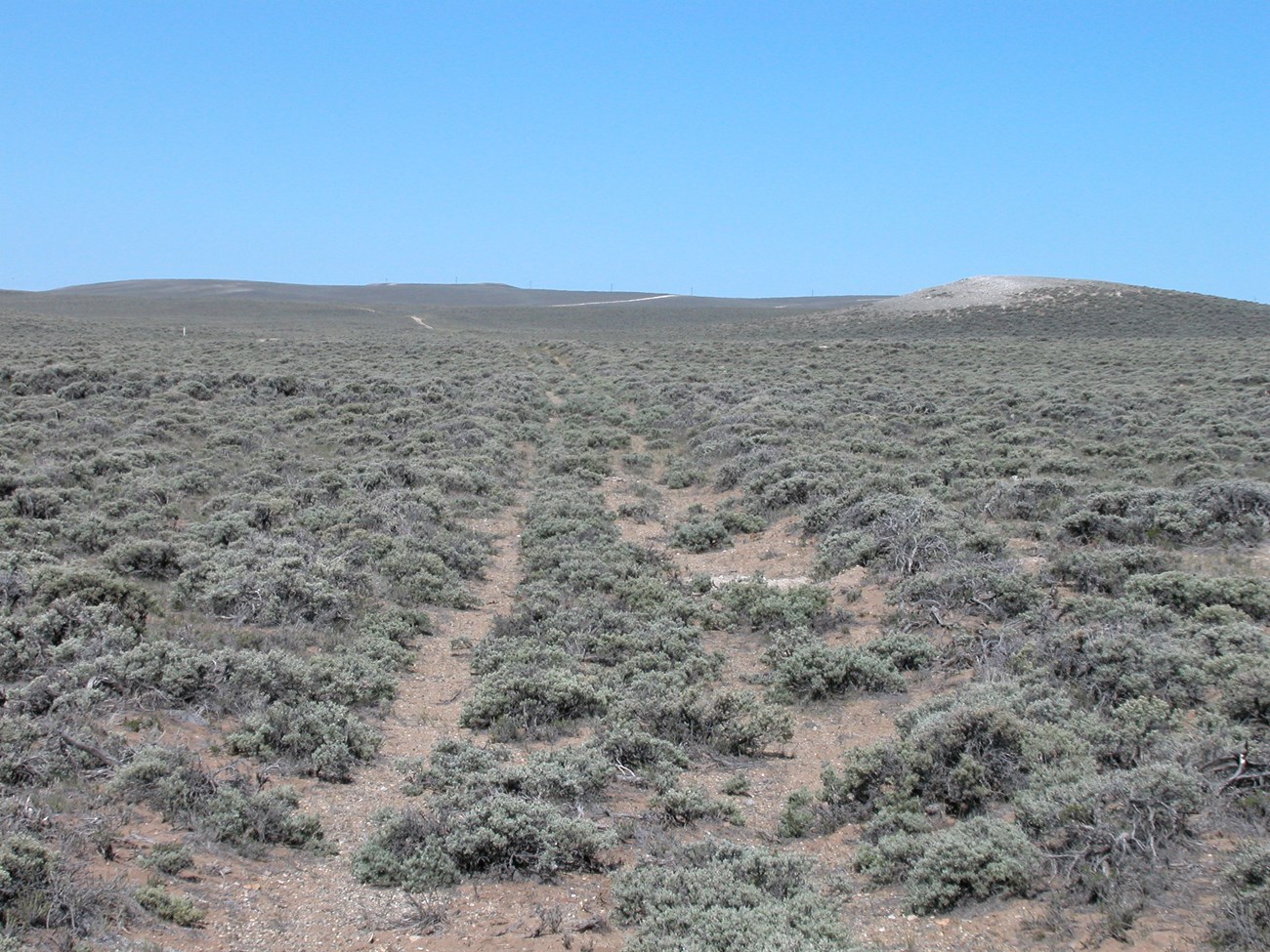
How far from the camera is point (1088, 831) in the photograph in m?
4.87

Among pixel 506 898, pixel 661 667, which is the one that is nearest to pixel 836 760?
pixel 661 667

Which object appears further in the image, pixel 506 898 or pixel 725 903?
pixel 506 898

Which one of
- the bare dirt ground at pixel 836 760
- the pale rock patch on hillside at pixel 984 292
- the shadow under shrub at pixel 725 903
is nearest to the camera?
the bare dirt ground at pixel 836 760

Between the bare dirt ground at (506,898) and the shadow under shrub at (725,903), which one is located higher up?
the shadow under shrub at (725,903)

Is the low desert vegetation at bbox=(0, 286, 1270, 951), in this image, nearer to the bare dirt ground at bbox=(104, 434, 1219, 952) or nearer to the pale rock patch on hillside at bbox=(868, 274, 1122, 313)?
the bare dirt ground at bbox=(104, 434, 1219, 952)

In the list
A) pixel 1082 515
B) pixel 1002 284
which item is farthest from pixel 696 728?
pixel 1002 284

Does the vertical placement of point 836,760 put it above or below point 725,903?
below

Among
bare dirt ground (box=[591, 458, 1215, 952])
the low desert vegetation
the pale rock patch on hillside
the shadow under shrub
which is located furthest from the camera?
the pale rock patch on hillside

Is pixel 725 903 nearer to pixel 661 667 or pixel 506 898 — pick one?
pixel 506 898

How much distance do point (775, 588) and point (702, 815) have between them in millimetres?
5253

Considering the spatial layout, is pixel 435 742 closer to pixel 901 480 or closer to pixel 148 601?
pixel 148 601

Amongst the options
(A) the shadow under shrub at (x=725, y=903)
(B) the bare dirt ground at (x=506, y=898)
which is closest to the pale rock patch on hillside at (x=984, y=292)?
(B) the bare dirt ground at (x=506, y=898)

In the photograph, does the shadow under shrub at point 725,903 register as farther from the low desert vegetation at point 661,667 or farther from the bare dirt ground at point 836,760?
the bare dirt ground at point 836,760

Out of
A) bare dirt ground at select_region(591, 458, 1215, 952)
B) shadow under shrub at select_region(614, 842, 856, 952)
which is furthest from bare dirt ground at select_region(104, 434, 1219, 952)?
shadow under shrub at select_region(614, 842, 856, 952)
